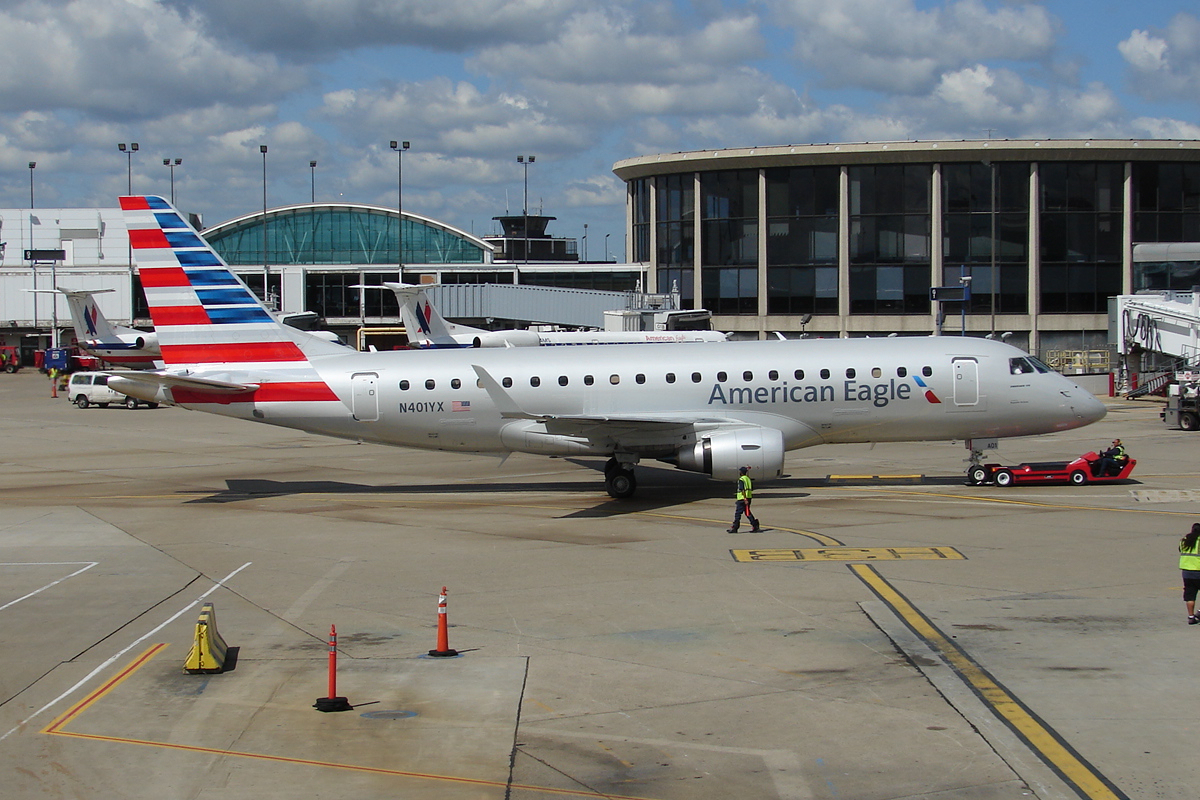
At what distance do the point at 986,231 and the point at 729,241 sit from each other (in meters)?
21.2

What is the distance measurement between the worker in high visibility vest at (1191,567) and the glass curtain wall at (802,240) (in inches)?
2979

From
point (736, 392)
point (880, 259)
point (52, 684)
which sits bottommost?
point (52, 684)

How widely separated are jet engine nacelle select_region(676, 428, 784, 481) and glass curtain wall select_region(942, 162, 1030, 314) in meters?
64.8

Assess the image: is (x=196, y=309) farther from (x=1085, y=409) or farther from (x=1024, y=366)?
(x=1085, y=409)

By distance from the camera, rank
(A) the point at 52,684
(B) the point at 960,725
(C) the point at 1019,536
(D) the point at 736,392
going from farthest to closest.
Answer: (D) the point at 736,392
(C) the point at 1019,536
(A) the point at 52,684
(B) the point at 960,725

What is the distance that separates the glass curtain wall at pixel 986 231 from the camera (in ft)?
283

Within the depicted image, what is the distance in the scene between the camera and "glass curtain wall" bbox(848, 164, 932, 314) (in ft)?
288

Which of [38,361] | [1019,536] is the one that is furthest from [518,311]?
[1019,536]

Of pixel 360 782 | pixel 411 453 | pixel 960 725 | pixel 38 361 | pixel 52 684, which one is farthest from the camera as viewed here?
pixel 38 361

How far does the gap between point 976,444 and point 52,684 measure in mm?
24902

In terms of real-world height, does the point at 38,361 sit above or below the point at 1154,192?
below

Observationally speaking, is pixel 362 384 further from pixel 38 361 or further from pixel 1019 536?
pixel 38 361

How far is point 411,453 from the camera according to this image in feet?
143

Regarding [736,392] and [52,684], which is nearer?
[52,684]
